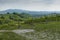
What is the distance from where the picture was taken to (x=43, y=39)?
2452cm

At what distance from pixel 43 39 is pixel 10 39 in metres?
4.95

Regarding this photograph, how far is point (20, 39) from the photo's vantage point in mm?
24328

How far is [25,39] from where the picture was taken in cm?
2458

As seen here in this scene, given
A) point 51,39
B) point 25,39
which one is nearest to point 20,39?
point 25,39

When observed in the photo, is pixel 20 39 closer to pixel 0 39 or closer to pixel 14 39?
pixel 14 39

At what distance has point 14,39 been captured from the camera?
24.2m

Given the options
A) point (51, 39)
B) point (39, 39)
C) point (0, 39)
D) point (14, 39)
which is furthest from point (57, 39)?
point (0, 39)

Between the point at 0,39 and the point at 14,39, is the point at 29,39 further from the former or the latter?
the point at 0,39

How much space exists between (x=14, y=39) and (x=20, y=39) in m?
0.90

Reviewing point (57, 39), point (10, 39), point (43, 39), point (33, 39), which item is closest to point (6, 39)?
point (10, 39)

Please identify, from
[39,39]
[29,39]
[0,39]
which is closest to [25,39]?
[29,39]

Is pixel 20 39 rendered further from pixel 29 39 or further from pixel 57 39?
pixel 57 39

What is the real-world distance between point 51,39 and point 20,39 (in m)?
4.61

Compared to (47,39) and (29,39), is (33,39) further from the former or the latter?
(47,39)
